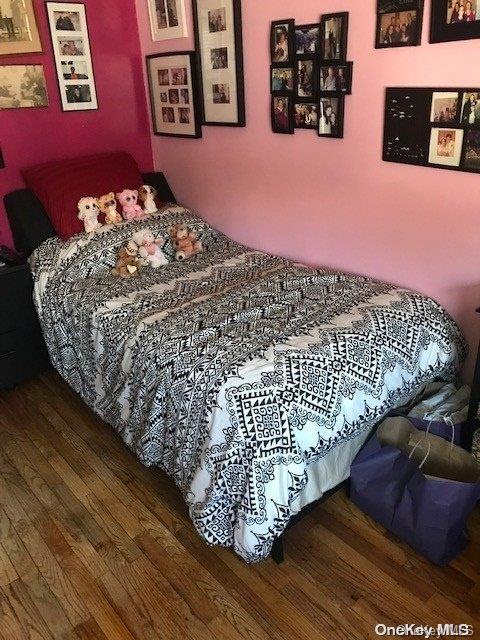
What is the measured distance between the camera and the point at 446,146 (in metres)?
1.80

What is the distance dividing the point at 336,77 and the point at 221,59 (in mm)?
720

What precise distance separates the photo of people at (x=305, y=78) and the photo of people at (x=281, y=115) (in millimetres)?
98

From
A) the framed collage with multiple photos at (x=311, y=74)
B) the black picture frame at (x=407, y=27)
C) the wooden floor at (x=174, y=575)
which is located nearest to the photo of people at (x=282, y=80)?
the framed collage with multiple photos at (x=311, y=74)

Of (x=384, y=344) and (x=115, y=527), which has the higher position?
(x=384, y=344)

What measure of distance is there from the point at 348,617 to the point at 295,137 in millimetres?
1877

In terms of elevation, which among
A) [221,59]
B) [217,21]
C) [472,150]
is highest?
[217,21]

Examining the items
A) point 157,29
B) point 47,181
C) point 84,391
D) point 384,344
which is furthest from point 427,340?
point 157,29

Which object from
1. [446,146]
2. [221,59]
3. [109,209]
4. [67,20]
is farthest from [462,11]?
[67,20]

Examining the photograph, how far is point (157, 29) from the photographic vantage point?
278cm

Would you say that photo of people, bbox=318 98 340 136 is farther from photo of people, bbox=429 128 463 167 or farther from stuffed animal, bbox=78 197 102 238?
stuffed animal, bbox=78 197 102 238

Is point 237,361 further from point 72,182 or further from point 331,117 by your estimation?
point 72,182

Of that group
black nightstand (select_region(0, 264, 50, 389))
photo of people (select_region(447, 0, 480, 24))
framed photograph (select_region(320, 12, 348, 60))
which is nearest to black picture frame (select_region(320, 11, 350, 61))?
framed photograph (select_region(320, 12, 348, 60))

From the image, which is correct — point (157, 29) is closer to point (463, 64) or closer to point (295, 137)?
point (295, 137)

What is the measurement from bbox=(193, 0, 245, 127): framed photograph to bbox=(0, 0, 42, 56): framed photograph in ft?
2.67
